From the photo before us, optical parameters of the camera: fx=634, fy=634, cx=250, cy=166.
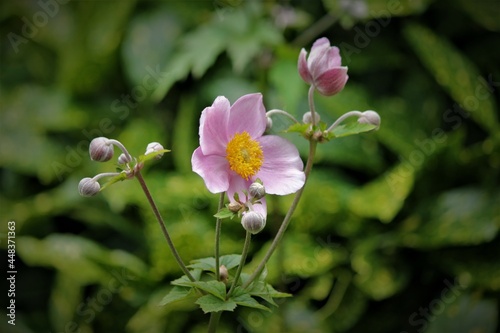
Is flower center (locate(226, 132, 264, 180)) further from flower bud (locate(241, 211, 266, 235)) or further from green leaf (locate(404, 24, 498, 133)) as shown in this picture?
green leaf (locate(404, 24, 498, 133))

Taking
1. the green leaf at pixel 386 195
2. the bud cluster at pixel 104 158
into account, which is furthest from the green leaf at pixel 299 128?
the green leaf at pixel 386 195

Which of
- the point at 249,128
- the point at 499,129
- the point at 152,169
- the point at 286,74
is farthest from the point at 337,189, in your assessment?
the point at 249,128

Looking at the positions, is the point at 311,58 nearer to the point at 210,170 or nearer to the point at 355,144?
the point at 210,170

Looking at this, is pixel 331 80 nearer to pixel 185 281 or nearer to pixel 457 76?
pixel 185 281

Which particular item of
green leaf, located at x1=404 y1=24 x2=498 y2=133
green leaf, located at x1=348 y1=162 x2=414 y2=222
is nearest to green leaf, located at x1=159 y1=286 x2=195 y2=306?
green leaf, located at x1=348 y1=162 x2=414 y2=222

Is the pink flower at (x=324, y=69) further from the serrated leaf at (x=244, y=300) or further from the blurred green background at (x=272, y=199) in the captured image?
the blurred green background at (x=272, y=199)
